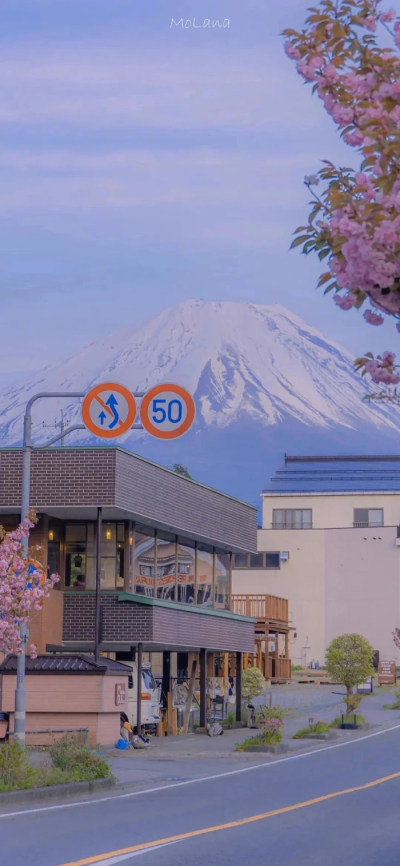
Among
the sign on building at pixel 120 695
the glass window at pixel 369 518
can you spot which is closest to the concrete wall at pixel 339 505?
the glass window at pixel 369 518

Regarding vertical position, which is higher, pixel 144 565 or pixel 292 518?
pixel 292 518

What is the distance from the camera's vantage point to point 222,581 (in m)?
40.7

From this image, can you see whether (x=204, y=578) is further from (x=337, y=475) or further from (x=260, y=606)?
(x=337, y=475)

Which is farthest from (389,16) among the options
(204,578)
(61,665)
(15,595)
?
(204,578)

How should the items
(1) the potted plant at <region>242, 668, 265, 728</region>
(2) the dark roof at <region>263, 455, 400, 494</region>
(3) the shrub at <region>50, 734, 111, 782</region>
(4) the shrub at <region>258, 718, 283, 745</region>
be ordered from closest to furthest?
(3) the shrub at <region>50, 734, 111, 782</region> < (4) the shrub at <region>258, 718, 283, 745</region> < (1) the potted plant at <region>242, 668, 265, 728</region> < (2) the dark roof at <region>263, 455, 400, 494</region>

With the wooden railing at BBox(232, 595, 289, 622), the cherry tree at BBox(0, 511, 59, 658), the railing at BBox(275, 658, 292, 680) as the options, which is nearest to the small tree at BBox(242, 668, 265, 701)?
the wooden railing at BBox(232, 595, 289, 622)

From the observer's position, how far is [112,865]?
430 inches

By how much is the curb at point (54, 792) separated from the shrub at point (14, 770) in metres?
0.21

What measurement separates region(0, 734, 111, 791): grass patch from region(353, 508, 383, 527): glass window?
57.7 metres

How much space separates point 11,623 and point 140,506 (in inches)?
481

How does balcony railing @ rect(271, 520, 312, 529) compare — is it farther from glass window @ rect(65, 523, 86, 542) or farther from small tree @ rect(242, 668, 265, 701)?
glass window @ rect(65, 523, 86, 542)

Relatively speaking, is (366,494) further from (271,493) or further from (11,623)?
(11,623)

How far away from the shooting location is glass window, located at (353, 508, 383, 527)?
7700 centimetres

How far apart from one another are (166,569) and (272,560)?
120 feet
